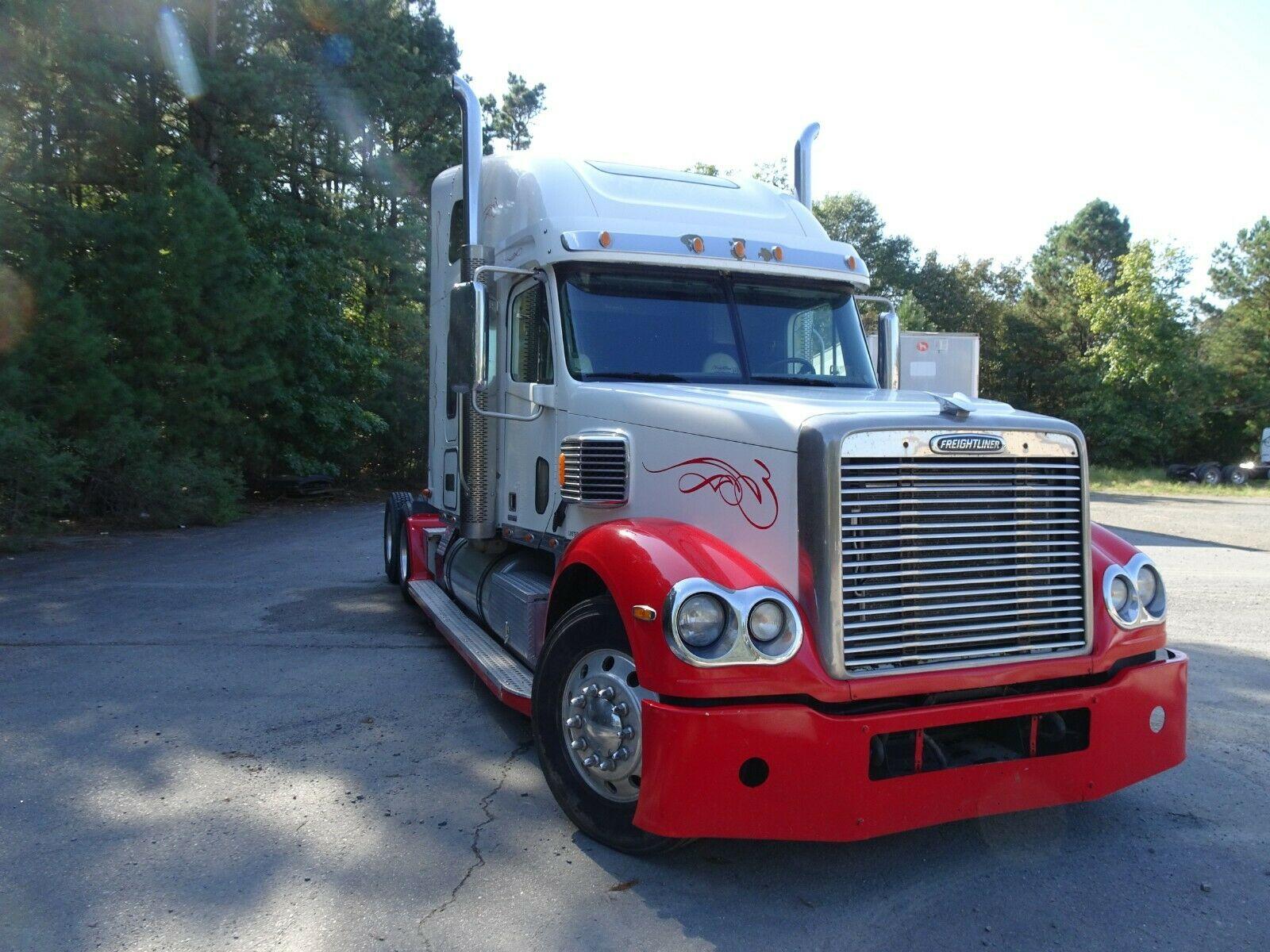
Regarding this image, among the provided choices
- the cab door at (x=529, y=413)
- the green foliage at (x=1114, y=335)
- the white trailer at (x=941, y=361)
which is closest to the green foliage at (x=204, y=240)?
the cab door at (x=529, y=413)

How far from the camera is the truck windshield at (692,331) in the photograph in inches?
207

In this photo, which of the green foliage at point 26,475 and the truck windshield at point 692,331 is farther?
the green foliage at point 26,475

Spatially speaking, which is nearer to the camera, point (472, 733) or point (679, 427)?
point (679, 427)

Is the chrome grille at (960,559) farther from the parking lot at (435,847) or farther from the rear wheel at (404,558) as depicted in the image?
the rear wheel at (404,558)

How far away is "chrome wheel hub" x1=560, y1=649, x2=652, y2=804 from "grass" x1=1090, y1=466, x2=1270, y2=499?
2978 cm

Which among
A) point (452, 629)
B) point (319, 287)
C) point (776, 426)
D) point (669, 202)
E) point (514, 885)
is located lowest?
point (514, 885)

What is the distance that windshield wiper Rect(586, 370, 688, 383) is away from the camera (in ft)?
17.0

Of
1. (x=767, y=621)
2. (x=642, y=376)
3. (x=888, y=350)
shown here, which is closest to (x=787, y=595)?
(x=767, y=621)

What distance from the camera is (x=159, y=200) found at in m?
16.4

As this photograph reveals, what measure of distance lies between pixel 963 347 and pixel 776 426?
1806 cm

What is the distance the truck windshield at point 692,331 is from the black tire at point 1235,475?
127 ft

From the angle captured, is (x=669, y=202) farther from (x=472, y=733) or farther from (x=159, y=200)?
(x=159, y=200)

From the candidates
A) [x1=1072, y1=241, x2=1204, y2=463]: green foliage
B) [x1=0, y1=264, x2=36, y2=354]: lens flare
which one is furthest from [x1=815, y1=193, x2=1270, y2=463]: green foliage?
[x1=0, y1=264, x2=36, y2=354]: lens flare

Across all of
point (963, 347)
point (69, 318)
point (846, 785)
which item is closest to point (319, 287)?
point (69, 318)
